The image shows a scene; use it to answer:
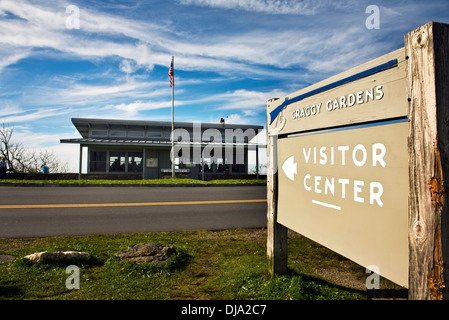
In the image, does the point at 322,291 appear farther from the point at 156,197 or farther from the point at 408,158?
the point at 156,197

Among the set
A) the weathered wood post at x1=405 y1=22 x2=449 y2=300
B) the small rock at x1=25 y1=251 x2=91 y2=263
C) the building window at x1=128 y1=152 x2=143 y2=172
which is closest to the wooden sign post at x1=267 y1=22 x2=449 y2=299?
the weathered wood post at x1=405 y1=22 x2=449 y2=300

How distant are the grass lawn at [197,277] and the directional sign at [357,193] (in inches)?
32.8

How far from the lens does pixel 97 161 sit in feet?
83.7

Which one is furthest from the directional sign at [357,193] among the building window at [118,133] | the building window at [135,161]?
the building window at [118,133]

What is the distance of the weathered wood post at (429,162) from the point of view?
158 centimetres

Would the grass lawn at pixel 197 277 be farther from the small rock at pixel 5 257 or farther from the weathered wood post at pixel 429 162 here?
the weathered wood post at pixel 429 162

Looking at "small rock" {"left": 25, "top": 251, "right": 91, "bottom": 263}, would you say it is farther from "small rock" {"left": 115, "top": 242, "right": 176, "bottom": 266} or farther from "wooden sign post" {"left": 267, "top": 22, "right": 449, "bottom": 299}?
"wooden sign post" {"left": 267, "top": 22, "right": 449, "bottom": 299}

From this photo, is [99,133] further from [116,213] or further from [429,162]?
[429,162]

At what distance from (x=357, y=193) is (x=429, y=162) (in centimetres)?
71

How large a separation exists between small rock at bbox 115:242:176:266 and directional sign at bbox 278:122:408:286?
6.60 feet

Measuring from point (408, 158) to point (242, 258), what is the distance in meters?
3.10

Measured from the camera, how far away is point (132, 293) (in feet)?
10.5

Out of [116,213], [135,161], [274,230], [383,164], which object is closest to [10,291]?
[274,230]
